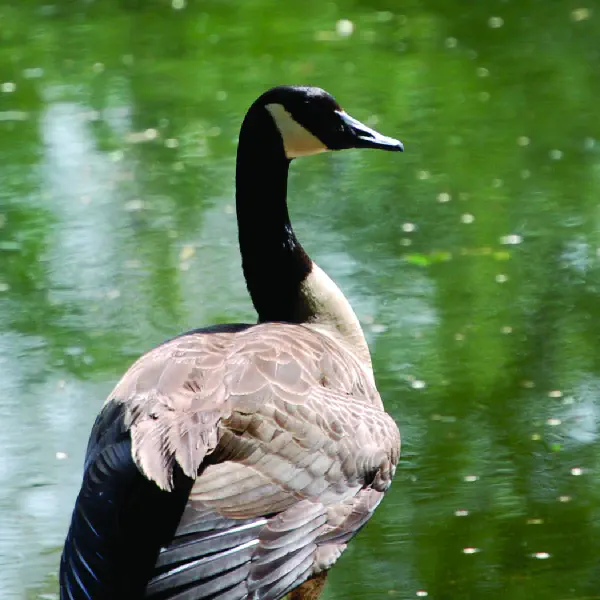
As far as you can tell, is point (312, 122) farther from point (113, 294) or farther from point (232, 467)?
point (113, 294)

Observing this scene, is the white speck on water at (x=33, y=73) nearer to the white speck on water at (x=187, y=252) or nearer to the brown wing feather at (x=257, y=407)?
the white speck on water at (x=187, y=252)

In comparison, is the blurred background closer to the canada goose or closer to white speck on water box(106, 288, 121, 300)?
white speck on water box(106, 288, 121, 300)

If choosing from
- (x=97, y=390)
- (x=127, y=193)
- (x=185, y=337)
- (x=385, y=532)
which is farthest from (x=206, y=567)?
(x=127, y=193)

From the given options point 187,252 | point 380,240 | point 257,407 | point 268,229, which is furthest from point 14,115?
point 257,407

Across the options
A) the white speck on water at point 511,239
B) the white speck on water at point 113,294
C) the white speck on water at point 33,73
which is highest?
the white speck on water at point 33,73

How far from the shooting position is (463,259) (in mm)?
7172

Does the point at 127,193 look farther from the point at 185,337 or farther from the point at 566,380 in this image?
the point at 185,337

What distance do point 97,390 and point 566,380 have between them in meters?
2.14

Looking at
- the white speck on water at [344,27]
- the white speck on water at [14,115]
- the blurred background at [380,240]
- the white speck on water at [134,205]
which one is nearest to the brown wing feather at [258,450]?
the blurred background at [380,240]

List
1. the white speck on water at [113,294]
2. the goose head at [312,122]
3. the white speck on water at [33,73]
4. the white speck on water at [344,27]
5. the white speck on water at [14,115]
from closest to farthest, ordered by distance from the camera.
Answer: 1. the goose head at [312,122]
2. the white speck on water at [113,294]
3. the white speck on water at [14,115]
4. the white speck on water at [33,73]
5. the white speck on water at [344,27]

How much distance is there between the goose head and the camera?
4.54 m

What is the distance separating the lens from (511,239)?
7.38 metres

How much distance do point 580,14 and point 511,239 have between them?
4.50 metres

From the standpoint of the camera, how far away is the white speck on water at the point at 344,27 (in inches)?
451
